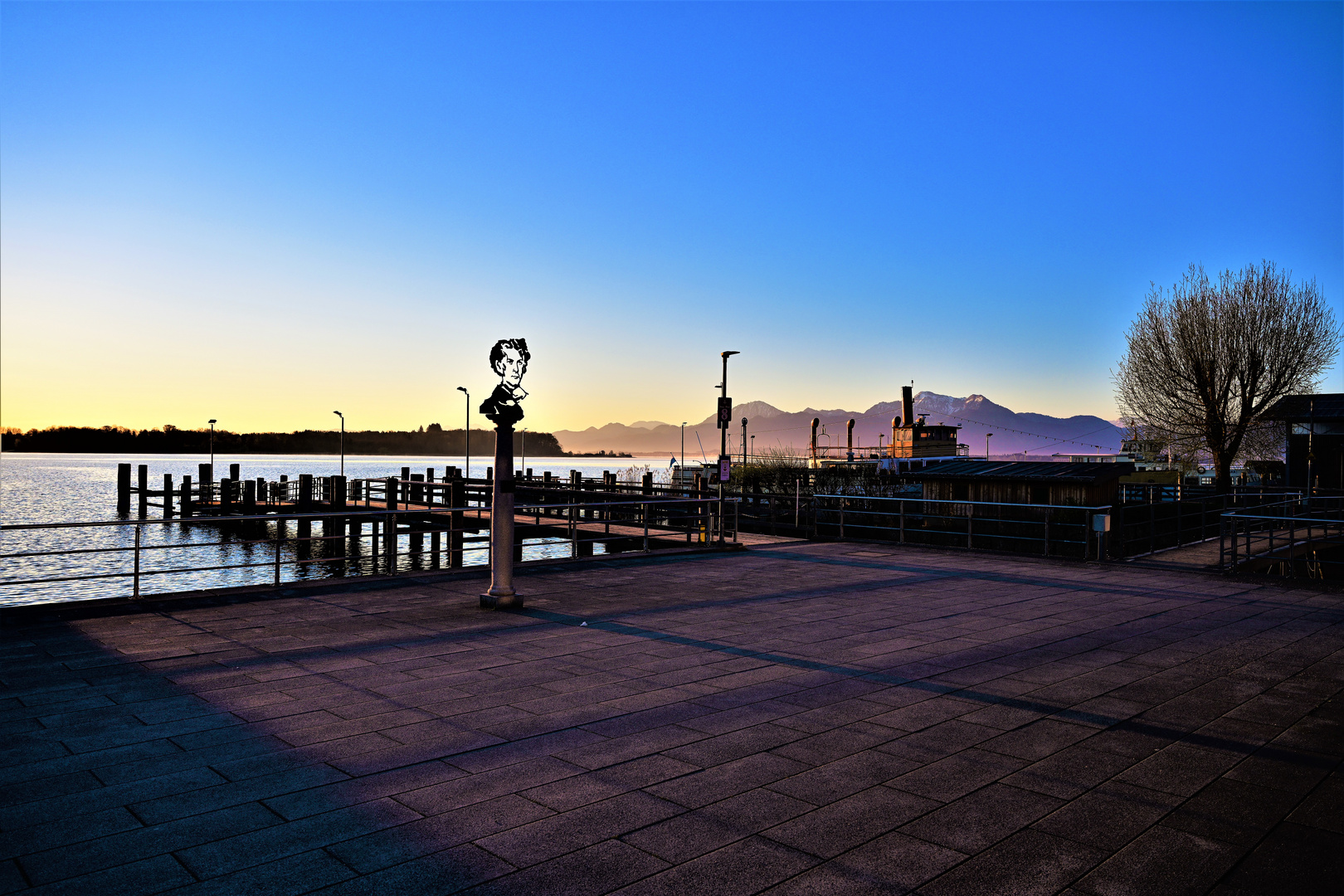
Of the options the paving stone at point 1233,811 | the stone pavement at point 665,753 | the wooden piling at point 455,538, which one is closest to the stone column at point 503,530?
the stone pavement at point 665,753

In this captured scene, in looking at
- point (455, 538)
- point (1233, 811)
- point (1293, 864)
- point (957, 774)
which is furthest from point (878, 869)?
point (455, 538)

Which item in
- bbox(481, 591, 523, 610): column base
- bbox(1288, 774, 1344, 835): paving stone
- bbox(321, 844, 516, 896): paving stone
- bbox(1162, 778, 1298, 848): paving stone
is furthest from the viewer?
bbox(481, 591, 523, 610): column base

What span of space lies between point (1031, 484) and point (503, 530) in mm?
18726

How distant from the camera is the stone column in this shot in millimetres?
9594

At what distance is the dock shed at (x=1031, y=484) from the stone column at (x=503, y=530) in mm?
15118

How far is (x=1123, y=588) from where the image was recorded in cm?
1180

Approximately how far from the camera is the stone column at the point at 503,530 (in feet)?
31.5

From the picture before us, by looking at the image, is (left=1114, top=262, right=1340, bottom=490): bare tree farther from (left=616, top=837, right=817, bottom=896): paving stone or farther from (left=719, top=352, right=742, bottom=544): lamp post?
(left=616, top=837, right=817, bottom=896): paving stone

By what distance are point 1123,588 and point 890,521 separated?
16.0 meters

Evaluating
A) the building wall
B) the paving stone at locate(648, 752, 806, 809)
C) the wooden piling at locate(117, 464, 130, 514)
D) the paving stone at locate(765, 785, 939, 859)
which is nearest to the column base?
the paving stone at locate(648, 752, 806, 809)

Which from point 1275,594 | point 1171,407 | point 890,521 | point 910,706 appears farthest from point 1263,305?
point 910,706

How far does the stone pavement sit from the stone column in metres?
0.53

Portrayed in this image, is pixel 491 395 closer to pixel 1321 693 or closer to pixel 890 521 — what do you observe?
pixel 1321 693

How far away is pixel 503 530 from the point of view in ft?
31.9
